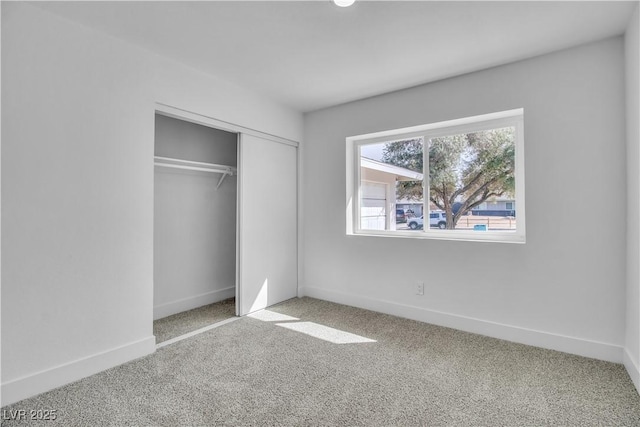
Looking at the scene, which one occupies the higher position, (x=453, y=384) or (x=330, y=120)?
(x=330, y=120)

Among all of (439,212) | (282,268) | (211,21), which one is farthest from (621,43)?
(282,268)

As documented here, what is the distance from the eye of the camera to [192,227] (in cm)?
366

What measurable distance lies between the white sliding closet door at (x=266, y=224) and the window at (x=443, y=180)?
752mm

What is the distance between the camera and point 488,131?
2.98 metres

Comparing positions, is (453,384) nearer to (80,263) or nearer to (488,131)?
(488,131)

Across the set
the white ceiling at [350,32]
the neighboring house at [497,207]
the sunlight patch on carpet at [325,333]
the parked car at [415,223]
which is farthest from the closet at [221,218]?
the neighboring house at [497,207]

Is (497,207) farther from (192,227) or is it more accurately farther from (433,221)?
(192,227)

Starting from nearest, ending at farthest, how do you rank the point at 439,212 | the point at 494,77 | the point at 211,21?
the point at 211,21 < the point at 494,77 < the point at 439,212

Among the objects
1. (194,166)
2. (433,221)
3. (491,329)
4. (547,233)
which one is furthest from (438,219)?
(194,166)

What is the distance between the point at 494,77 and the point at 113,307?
3.49 meters

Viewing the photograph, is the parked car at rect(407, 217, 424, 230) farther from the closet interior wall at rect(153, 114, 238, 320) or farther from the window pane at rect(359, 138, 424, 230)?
the closet interior wall at rect(153, 114, 238, 320)

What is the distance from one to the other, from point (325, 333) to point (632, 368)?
2096mm

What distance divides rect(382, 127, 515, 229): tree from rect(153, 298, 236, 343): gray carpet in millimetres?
2292

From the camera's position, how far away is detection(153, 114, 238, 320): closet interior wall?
336 centimetres
